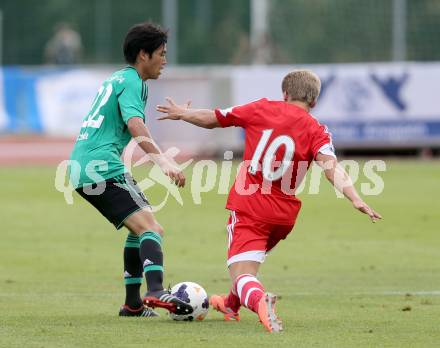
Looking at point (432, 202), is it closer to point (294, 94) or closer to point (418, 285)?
point (418, 285)

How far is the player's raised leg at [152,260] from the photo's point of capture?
8.27 metres

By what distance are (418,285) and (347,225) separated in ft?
18.5

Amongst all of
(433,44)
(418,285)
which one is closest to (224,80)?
(433,44)

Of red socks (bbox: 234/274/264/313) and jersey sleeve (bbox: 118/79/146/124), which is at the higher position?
jersey sleeve (bbox: 118/79/146/124)

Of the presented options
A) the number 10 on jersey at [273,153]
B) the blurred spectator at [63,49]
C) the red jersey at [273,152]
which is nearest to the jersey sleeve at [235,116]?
the red jersey at [273,152]

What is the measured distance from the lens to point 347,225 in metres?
16.6

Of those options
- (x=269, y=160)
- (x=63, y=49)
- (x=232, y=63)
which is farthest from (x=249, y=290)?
(x=232, y=63)

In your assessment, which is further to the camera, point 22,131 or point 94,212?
point 22,131

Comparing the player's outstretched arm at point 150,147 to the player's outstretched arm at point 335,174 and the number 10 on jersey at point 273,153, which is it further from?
the player's outstretched arm at point 335,174

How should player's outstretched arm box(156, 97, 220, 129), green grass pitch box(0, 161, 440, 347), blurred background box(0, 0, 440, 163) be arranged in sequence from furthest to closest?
blurred background box(0, 0, 440, 163), player's outstretched arm box(156, 97, 220, 129), green grass pitch box(0, 161, 440, 347)

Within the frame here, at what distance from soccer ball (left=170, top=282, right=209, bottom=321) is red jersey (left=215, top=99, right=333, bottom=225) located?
2.32 ft

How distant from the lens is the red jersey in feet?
27.1

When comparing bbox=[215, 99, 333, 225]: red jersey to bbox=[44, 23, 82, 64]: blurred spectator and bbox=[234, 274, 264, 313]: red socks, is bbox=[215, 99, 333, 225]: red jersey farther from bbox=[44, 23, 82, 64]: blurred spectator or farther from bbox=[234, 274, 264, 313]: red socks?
bbox=[44, 23, 82, 64]: blurred spectator

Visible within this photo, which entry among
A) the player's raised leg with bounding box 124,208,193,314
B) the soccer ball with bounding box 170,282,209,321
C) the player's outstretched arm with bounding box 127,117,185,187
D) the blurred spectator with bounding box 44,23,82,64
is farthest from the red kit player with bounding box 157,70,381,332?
the blurred spectator with bounding box 44,23,82,64
